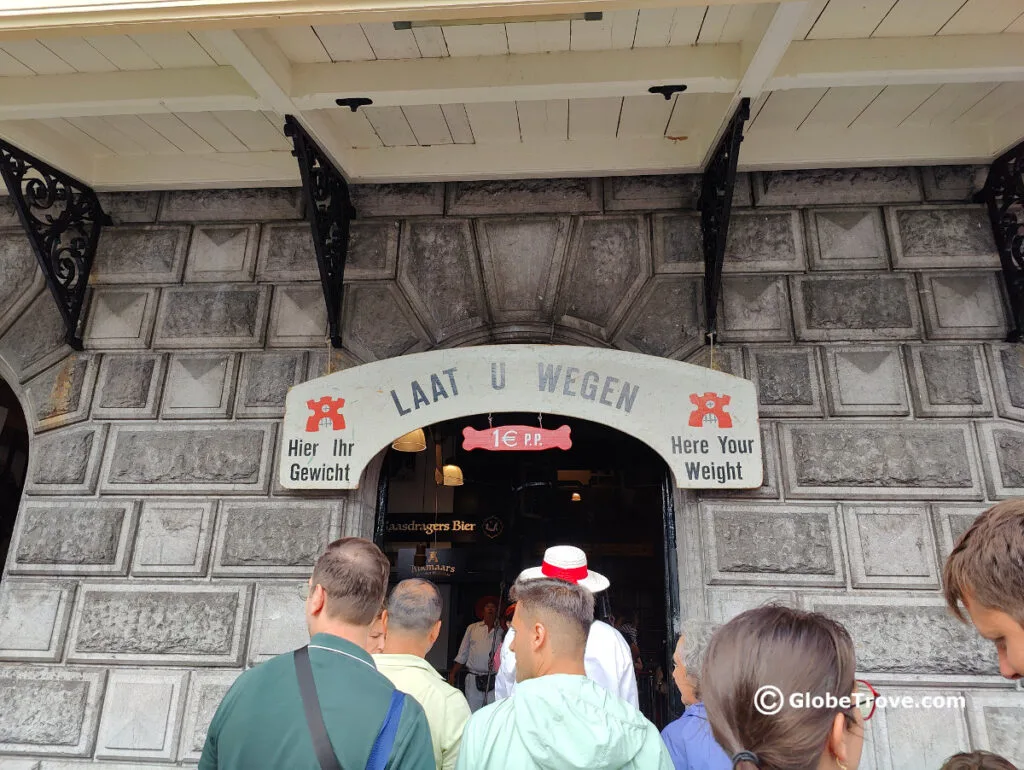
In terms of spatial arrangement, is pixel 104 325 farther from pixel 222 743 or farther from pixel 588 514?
pixel 588 514

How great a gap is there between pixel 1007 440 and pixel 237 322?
4561 mm

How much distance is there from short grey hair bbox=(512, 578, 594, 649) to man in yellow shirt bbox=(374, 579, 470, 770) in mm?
403

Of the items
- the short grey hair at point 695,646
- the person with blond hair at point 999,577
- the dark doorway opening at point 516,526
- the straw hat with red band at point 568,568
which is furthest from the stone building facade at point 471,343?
the dark doorway opening at point 516,526

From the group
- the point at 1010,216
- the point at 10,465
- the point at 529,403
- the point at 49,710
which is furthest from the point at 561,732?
the point at 10,465

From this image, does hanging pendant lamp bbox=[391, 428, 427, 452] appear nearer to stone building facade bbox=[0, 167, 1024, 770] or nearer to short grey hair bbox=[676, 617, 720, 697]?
stone building facade bbox=[0, 167, 1024, 770]

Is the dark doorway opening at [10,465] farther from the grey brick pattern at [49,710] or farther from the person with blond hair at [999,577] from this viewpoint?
the person with blond hair at [999,577]

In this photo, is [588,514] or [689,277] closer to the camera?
[689,277]

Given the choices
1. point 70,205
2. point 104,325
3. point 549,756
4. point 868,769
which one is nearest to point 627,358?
point 868,769

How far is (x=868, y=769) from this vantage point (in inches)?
133

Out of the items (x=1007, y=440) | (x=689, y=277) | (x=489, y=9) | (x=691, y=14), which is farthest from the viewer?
(x=689, y=277)

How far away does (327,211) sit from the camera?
419cm

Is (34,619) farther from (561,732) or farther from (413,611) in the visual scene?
(561,732)

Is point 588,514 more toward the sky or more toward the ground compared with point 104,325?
more toward the ground

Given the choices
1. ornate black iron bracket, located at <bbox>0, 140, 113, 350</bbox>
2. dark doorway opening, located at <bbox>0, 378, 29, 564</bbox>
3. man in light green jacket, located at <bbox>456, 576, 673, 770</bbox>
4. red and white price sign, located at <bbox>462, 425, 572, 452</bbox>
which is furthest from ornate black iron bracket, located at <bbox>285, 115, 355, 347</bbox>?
dark doorway opening, located at <bbox>0, 378, 29, 564</bbox>
